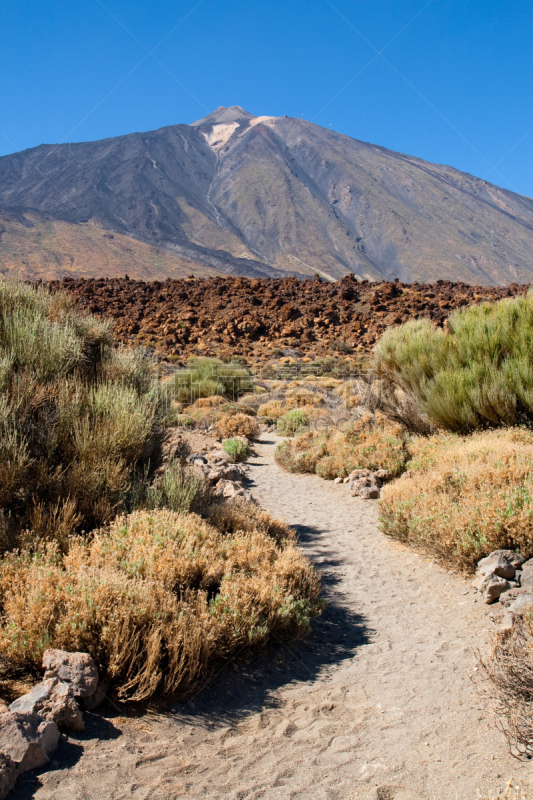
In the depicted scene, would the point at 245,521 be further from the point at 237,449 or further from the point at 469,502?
the point at 237,449

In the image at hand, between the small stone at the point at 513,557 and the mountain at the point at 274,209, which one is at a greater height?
the mountain at the point at 274,209

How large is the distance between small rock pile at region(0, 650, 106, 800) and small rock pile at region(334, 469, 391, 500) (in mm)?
5496

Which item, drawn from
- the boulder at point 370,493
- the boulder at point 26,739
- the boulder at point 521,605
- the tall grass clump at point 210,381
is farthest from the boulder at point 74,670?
the tall grass clump at point 210,381

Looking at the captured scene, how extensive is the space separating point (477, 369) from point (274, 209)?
156 m

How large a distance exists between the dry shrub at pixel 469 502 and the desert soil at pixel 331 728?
0.53m

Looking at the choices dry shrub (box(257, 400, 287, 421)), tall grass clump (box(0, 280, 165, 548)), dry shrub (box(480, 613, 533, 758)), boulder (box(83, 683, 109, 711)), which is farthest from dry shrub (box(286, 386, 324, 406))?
boulder (box(83, 683, 109, 711))

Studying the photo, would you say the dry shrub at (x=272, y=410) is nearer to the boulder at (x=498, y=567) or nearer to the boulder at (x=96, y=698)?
the boulder at (x=498, y=567)

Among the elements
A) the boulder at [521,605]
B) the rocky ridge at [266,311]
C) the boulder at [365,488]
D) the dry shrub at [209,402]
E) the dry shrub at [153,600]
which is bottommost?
the dry shrub at [153,600]

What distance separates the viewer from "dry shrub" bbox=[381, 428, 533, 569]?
4.68 meters

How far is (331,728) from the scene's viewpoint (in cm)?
290

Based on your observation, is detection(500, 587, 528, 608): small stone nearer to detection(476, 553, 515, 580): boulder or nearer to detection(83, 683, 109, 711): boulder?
detection(476, 553, 515, 580): boulder

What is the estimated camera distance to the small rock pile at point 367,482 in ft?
25.6

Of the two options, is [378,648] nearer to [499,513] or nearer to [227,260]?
[499,513]

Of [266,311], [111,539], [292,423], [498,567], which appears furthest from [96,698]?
[266,311]
